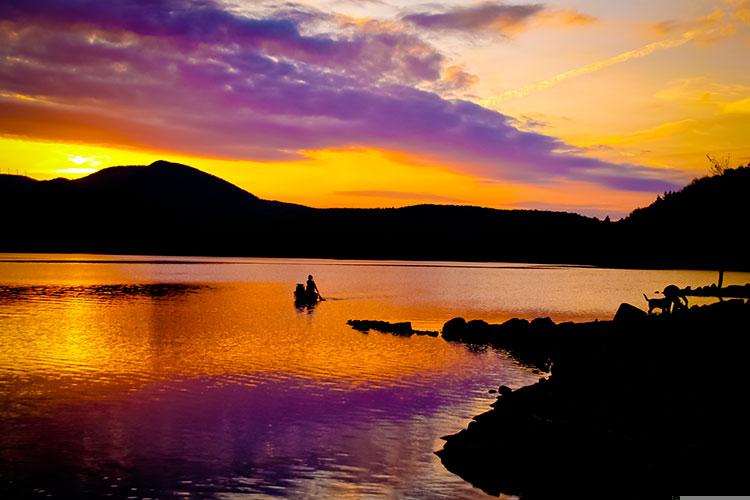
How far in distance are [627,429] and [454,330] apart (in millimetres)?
30485

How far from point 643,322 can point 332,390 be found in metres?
14.3

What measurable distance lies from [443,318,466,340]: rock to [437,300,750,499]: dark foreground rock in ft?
73.2

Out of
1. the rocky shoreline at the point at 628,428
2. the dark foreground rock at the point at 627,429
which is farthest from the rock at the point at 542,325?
the dark foreground rock at the point at 627,429

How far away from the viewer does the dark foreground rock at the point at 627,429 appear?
49.3 ft

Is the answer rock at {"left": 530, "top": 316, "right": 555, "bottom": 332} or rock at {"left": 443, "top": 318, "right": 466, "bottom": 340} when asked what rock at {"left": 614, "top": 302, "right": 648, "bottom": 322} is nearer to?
rock at {"left": 530, "top": 316, "right": 555, "bottom": 332}

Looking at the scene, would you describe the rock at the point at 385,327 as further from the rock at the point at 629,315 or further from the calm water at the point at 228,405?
the rock at the point at 629,315

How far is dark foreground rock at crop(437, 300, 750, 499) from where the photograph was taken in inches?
591

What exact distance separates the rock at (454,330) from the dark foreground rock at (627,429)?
22.3m

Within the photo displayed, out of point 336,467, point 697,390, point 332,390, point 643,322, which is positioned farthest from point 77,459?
point 643,322

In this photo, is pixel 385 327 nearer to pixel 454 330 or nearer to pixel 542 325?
pixel 454 330

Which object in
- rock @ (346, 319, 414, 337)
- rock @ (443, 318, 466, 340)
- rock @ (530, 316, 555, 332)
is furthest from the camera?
rock @ (346, 319, 414, 337)

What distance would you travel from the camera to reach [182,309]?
65.9 metres

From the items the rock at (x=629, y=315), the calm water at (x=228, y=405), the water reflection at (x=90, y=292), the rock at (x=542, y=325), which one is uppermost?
the rock at (x=629, y=315)

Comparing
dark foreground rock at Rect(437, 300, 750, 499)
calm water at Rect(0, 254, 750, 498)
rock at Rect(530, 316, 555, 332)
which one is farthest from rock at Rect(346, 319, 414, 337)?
dark foreground rock at Rect(437, 300, 750, 499)
